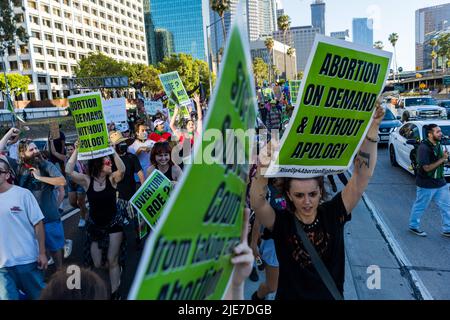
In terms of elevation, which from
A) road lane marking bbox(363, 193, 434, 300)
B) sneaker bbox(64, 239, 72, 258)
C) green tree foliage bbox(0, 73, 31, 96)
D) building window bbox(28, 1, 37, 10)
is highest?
building window bbox(28, 1, 37, 10)

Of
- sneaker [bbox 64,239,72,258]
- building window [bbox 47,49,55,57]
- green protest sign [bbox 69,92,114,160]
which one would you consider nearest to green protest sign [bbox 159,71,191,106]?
sneaker [bbox 64,239,72,258]

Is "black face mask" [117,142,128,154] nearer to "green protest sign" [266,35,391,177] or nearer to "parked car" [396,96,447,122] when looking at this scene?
"green protest sign" [266,35,391,177]

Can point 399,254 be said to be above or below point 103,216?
below

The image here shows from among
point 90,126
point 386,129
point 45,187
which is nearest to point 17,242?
point 45,187

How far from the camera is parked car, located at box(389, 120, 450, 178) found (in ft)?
32.2

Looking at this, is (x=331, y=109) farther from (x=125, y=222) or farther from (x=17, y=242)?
(x=125, y=222)

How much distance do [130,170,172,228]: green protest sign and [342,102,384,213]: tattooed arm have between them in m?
2.38

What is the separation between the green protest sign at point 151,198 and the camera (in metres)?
4.36

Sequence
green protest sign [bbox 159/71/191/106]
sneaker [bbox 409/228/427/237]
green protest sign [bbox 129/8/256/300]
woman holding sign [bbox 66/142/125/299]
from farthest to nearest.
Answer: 1. green protest sign [bbox 159/71/191/106]
2. sneaker [bbox 409/228/427/237]
3. woman holding sign [bbox 66/142/125/299]
4. green protest sign [bbox 129/8/256/300]

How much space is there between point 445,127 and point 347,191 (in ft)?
29.5

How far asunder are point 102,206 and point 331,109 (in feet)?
9.44

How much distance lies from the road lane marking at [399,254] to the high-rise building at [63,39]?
75722 millimetres

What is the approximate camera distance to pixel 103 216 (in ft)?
14.0
